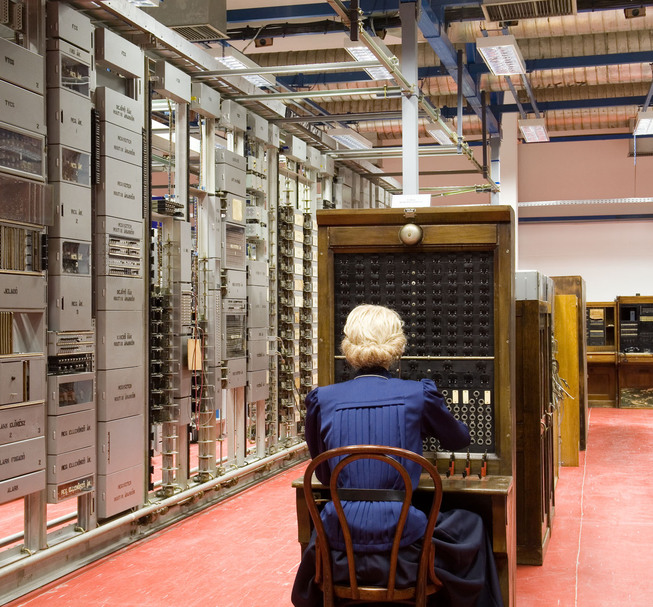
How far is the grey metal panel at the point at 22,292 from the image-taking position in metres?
4.45

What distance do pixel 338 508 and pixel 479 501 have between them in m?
0.87

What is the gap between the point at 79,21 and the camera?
514cm

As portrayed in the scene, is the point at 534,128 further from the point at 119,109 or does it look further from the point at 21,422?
the point at 21,422

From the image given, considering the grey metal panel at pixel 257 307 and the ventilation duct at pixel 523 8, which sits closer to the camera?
the ventilation duct at pixel 523 8

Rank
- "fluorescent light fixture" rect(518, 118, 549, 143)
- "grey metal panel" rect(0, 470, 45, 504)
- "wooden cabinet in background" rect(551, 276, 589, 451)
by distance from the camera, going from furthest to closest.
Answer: "fluorescent light fixture" rect(518, 118, 549, 143) < "wooden cabinet in background" rect(551, 276, 589, 451) < "grey metal panel" rect(0, 470, 45, 504)

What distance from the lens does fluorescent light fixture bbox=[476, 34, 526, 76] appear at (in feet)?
25.0

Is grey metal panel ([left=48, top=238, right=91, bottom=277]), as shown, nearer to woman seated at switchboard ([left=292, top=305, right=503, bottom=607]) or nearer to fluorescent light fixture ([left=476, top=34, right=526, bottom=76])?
woman seated at switchboard ([left=292, top=305, right=503, bottom=607])

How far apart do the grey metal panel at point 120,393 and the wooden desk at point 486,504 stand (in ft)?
7.83

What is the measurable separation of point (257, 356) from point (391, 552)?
5.38 m

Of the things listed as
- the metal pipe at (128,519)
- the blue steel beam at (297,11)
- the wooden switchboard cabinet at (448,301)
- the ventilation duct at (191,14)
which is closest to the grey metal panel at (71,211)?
the ventilation duct at (191,14)

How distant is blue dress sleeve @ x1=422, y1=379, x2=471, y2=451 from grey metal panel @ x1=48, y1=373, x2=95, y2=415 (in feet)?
8.89

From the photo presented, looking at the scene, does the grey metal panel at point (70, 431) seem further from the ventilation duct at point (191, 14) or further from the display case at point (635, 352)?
the display case at point (635, 352)

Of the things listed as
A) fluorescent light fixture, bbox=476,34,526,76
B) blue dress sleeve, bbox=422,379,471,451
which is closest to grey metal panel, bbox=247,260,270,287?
fluorescent light fixture, bbox=476,34,526,76

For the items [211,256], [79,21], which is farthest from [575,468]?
[79,21]
